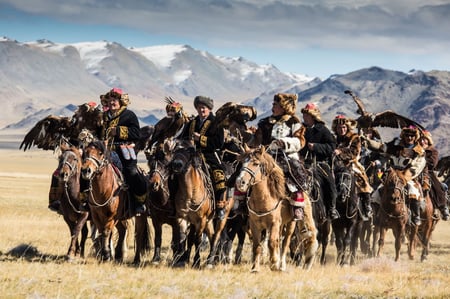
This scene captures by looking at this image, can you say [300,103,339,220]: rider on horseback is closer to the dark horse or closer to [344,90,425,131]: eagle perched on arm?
the dark horse

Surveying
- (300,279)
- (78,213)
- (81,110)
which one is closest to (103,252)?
(78,213)

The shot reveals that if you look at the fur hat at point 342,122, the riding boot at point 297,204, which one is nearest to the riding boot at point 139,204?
the riding boot at point 297,204

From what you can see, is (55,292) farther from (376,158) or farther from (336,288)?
(376,158)

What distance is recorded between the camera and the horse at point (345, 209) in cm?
1623

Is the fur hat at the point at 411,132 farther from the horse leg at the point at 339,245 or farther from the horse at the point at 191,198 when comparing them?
the horse at the point at 191,198

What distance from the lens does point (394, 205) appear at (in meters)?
18.4

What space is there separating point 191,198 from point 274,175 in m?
1.71

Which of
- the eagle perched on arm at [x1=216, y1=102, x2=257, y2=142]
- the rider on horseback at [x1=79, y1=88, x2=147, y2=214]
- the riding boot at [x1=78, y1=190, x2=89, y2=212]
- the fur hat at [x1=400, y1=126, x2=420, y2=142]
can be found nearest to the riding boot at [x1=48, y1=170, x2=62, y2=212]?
the riding boot at [x1=78, y1=190, x2=89, y2=212]

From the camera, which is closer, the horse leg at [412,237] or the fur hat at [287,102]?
the fur hat at [287,102]

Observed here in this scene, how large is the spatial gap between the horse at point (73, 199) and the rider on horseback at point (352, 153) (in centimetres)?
580

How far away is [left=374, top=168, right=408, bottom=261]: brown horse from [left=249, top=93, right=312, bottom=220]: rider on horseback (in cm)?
568

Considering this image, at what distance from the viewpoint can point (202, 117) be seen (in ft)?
46.2

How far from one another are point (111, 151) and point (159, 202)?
134cm

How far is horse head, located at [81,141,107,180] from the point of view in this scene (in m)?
12.7
